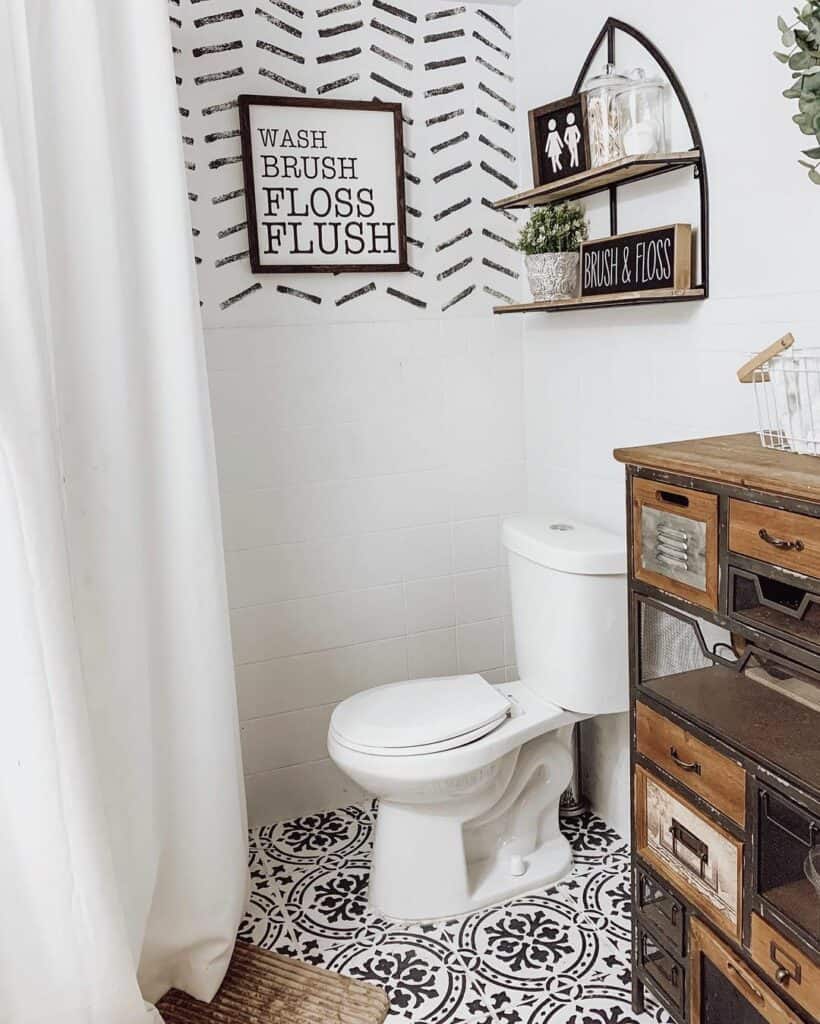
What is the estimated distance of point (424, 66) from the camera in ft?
7.50

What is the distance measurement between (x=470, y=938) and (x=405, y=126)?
193 cm

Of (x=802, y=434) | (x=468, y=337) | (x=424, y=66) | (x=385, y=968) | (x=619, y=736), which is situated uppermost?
(x=424, y=66)

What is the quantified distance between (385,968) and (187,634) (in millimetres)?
823

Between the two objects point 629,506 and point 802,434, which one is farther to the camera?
point 629,506

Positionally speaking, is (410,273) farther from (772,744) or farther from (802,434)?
(772,744)

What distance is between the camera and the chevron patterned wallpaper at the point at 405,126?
2121mm

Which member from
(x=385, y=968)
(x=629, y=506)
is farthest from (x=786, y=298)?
(x=385, y=968)

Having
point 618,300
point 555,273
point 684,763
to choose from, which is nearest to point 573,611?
point 684,763

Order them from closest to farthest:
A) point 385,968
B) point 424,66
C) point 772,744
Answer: point 772,744 < point 385,968 < point 424,66

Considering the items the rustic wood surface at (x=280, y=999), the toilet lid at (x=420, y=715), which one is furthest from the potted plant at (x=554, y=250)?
the rustic wood surface at (x=280, y=999)

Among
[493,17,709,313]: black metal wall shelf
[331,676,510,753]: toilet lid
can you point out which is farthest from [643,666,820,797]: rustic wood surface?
[493,17,709,313]: black metal wall shelf

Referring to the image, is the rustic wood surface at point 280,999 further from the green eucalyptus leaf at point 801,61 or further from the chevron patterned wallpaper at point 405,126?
the green eucalyptus leaf at point 801,61

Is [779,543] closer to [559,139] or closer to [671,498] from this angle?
[671,498]

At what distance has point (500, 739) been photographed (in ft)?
6.48
